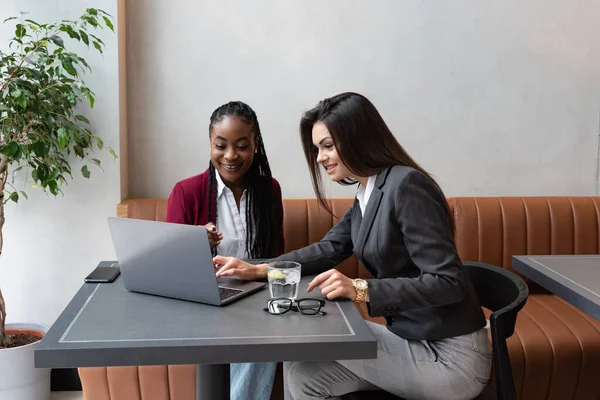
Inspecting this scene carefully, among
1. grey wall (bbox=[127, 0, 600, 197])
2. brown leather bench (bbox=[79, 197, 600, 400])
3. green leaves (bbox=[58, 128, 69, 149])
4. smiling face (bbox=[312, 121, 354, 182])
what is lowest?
brown leather bench (bbox=[79, 197, 600, 400])

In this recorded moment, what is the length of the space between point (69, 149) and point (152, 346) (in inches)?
70.5

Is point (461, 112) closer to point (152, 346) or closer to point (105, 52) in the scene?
point (105, 52)

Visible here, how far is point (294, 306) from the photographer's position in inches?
61.6

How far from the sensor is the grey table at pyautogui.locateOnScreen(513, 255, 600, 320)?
1785mm

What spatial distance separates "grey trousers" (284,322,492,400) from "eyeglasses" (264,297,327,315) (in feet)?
0.70

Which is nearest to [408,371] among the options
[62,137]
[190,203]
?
[190,203]

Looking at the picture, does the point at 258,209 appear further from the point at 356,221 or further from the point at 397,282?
the point at 397,282

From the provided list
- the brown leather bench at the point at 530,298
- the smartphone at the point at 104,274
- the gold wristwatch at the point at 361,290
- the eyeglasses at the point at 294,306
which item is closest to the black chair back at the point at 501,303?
the gold wristwatch at the point at 361,290

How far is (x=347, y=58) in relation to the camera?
3.28 metres

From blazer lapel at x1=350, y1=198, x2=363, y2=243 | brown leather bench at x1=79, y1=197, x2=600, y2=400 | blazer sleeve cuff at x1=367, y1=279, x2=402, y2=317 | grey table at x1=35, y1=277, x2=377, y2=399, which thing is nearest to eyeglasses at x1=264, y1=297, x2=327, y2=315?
grey table at x1=35, y1=277, x2=377, y2=399

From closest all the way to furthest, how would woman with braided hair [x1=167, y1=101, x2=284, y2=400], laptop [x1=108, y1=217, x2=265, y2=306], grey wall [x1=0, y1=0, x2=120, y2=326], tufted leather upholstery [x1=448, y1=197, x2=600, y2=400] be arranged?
1. laptop [x1=108, y1=217, x2=265, y2=306]
2. woman with braided hair [x1=167, y1=101, x2=284, y2=400]
3. grey wall [x1=0, y1=0, x2=120, y2=326]
4. tufted leather upholstery [x1=448, y1=197, x2=600, y2=400]

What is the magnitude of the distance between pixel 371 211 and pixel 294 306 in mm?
392

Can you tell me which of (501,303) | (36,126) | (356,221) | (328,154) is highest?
(36,126)

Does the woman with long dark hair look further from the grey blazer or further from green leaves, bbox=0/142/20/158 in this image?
green leaves, bbox=0/142/20/158
